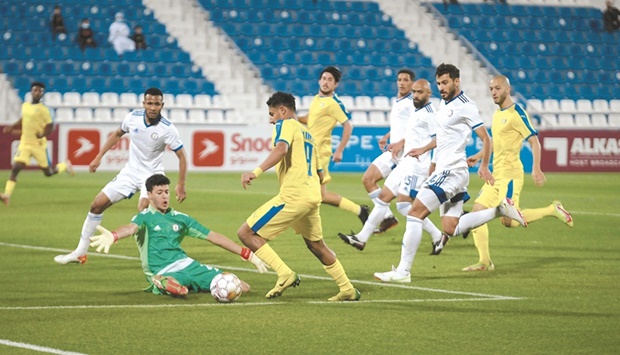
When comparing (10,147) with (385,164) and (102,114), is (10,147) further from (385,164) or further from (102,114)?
(385,164)

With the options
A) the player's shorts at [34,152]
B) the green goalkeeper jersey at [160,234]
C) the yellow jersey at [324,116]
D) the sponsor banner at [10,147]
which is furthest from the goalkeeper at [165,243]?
the sponsor banner at [10,147]

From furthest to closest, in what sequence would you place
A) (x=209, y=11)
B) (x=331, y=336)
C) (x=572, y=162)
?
1. (x=209, y=11)
2. (x=572, y=162)
3. (x=331, y=336)

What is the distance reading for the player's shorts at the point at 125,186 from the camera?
1189cm

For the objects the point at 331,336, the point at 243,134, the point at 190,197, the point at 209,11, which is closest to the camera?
the point at 331,336

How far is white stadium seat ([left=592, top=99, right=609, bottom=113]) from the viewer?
36.8 m

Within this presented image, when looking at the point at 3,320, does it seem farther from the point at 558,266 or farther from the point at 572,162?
the point at 572,162

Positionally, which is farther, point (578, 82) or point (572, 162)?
point (578, 82)

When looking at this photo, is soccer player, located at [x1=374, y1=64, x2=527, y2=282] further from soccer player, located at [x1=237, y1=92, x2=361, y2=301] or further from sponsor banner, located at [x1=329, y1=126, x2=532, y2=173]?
sponsor banner, located at [x1=329, y1=126, x2=532, y2=173]

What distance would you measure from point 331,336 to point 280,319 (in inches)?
32.0

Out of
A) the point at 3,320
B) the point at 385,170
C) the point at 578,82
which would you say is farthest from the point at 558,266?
the point at 578,82

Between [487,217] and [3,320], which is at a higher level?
[487,217]

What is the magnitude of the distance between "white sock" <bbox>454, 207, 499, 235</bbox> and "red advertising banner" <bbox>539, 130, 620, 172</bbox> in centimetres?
2150

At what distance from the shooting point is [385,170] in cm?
1531

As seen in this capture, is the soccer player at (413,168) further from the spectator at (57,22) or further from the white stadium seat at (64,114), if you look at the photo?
the spectator at (57,22)
